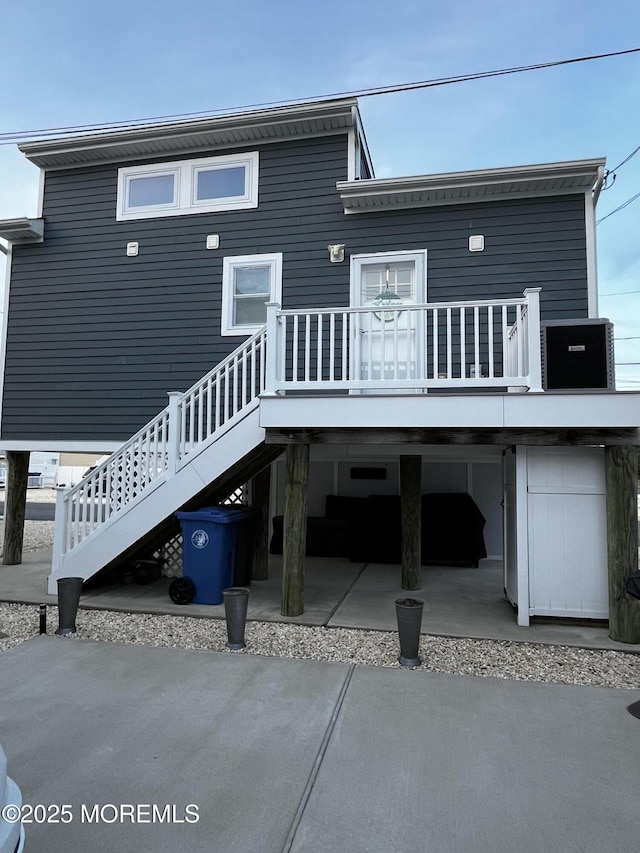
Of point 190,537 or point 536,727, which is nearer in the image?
point 536,727

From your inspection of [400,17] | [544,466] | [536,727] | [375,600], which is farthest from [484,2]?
[536,727]

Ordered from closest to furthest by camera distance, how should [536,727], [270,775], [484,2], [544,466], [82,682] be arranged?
[270,775] < [536,727] < [82,682] < [544,466] < [484,2]

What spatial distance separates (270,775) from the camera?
98.1 inches

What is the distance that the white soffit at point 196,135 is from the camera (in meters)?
6.75

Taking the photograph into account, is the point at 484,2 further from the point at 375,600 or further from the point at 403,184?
the point at 375,600

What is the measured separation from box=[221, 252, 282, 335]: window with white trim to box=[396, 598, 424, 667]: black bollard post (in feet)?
14.1

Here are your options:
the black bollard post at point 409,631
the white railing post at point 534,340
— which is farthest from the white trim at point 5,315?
the white railing post at point 534,340

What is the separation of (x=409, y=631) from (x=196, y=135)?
6525 millimetres

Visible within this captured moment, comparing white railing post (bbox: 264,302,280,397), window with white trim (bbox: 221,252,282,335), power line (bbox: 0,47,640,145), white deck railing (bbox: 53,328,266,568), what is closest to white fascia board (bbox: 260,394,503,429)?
white railing post (bbox: 264,302,280,397)

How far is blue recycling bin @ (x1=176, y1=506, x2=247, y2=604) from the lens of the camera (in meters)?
5.59

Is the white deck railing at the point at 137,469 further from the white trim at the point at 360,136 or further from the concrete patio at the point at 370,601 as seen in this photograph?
the white trim at the point at 360,136

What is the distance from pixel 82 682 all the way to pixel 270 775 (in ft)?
5.61

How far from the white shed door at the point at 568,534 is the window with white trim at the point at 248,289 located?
12.9 ft

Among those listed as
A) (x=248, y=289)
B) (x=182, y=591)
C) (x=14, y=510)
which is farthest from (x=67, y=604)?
(x=248, y=289)
